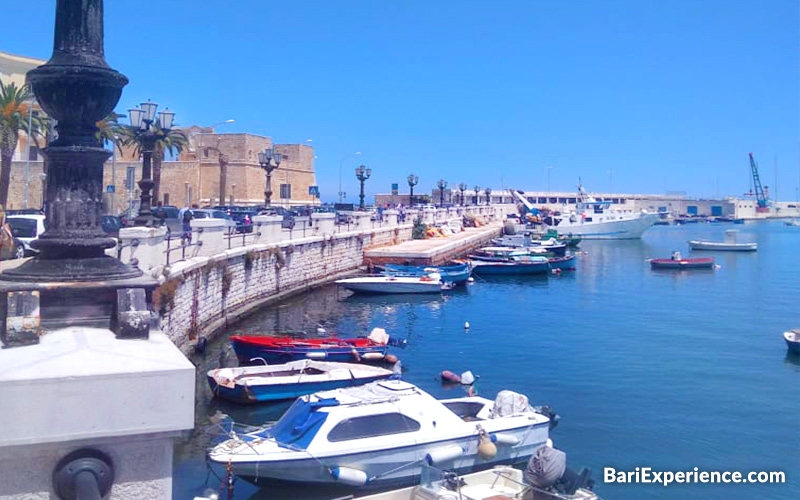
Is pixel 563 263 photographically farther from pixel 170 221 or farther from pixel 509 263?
pixel 170 221

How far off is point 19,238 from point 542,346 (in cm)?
1775

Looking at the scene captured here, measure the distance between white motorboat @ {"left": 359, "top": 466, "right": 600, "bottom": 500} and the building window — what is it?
223cm

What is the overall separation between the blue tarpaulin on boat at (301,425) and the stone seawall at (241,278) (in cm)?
353

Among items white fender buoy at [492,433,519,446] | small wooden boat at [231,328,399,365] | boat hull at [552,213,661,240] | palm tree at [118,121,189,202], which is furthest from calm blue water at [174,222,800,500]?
boat hull at [552,213,661,240]

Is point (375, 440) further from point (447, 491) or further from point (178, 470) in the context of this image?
point (178, 470)

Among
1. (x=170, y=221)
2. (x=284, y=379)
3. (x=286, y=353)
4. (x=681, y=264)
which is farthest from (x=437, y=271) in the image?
(x=284, y=379)

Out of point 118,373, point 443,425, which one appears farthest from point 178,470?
point 118,373

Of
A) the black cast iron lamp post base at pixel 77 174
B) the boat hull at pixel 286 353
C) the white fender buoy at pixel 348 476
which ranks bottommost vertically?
the white fender buoy at pixel 348 476

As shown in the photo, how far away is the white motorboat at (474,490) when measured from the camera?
10102 millimetres

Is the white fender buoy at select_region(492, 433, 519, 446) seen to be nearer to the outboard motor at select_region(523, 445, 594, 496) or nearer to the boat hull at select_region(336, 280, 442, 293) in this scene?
the outboard motor at select_region(523, 445, 594, 496)

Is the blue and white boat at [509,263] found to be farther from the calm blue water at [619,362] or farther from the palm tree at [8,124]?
the palm tree at [8,124]

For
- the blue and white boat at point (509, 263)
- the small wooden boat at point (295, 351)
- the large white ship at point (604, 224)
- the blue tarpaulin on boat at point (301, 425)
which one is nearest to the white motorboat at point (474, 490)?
the blue tarpaulin on boat at point (301, 425)

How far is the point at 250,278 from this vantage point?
29.4 meters

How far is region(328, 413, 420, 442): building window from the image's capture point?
12633 mm
